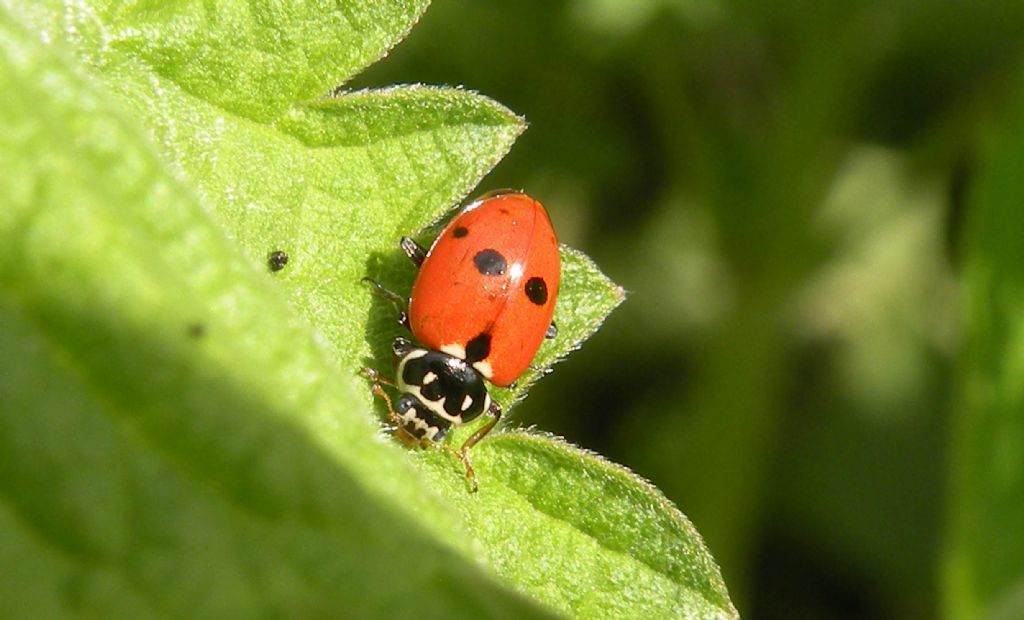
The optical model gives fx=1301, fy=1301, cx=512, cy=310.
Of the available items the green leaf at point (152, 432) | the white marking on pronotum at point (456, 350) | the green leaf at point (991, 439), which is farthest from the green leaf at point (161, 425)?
the green leaf at point (991, 439)

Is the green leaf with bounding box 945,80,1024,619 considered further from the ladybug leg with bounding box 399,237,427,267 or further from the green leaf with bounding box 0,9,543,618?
the green leaf with bounding box 0,9,543,618

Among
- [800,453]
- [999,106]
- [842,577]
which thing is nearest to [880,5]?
[999,106]

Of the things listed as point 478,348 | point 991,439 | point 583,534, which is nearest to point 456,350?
point 478,348

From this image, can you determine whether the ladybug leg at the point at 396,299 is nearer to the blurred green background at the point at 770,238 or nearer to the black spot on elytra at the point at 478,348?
the black spot on elytra at the point at 478,348

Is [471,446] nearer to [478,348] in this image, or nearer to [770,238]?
[478,348]

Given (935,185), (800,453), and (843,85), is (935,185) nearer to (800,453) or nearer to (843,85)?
(843,85)

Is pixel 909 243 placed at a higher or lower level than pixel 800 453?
higher
